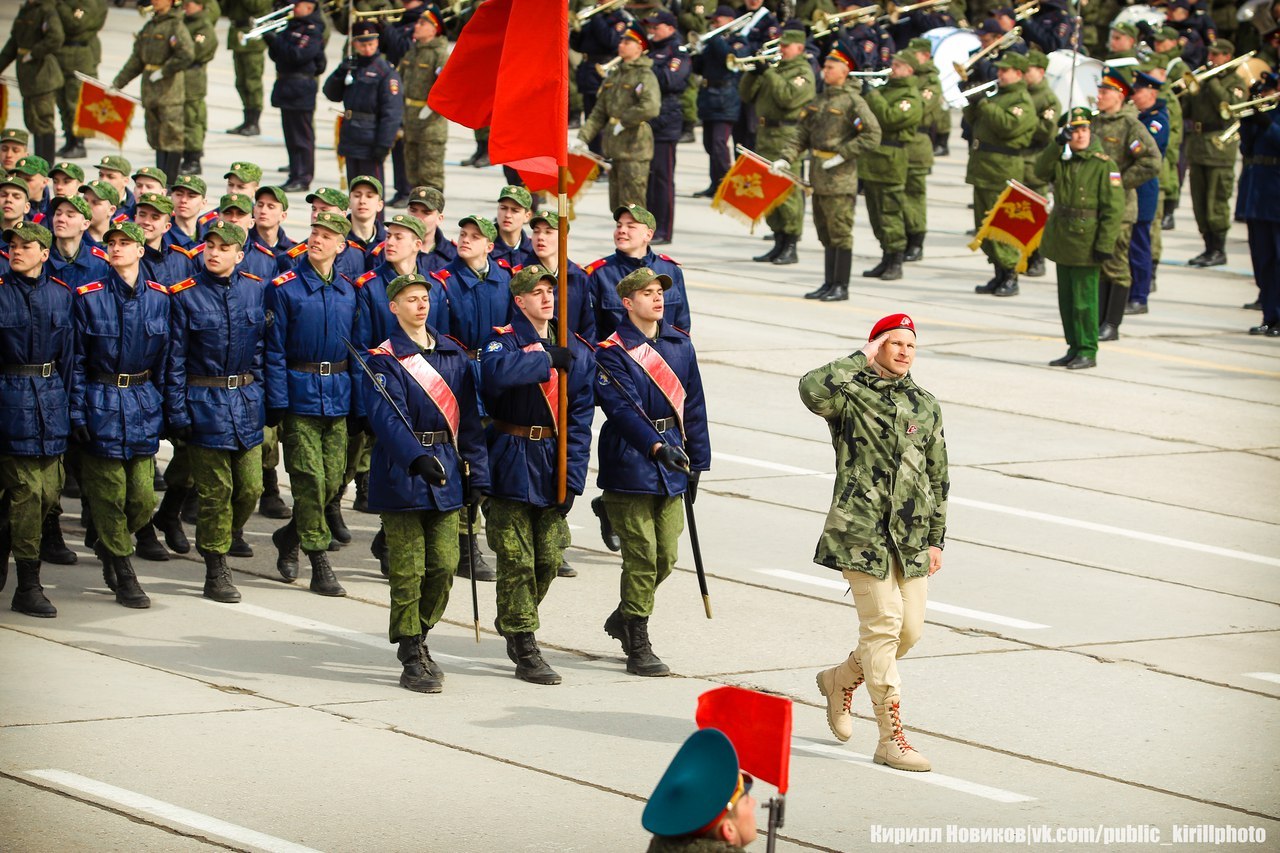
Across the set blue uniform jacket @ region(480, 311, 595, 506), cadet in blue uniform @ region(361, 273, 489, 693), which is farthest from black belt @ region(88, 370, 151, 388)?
blue uniform jacket @ region(480, 311, 595, 506)

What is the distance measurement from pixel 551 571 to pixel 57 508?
9.54 ft

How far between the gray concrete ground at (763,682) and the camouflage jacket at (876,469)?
852 mm

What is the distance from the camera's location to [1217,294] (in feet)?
72.1

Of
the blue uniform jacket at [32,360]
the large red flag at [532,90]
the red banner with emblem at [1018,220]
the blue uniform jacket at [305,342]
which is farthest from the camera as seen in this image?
the red banner with emblem at [1018,220]

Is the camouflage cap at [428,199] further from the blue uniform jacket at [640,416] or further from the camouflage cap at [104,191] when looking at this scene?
the blue uniform jacket at [640,416]

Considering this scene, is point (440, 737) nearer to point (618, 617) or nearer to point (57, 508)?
point (618, 617)

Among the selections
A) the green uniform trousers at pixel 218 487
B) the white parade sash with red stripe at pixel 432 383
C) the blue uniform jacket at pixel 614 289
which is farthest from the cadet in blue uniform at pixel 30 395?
the blue uniform jacket at pixel 614 289

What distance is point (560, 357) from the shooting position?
9.34 meters

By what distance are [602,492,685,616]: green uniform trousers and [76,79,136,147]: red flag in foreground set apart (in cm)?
1330

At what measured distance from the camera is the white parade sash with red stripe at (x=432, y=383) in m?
9.20

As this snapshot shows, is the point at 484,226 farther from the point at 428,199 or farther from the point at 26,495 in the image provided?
the point at 26,495

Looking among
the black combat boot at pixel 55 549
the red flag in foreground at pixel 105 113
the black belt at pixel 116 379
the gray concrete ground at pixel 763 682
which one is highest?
the red flag in foreground at pixel 105 113

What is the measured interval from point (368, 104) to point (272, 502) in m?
10.7

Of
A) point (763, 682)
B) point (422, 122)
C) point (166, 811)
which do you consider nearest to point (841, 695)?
point (763, 682)
